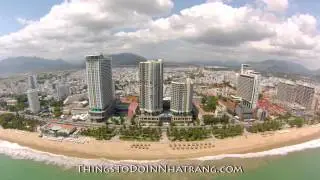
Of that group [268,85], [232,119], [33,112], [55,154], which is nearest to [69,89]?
[33,112]

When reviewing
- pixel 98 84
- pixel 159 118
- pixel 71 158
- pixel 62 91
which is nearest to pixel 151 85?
pixel 159 118

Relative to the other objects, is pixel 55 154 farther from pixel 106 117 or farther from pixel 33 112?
pixel 33 112

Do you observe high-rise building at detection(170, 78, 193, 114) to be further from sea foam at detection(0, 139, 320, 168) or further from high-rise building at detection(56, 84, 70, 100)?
high-rise building at detection(56, 84, 70, 100)

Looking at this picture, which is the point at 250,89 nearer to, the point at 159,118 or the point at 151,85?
the point at 159,118

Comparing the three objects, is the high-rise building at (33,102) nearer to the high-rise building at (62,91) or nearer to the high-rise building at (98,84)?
the high-rise building at (62,91)

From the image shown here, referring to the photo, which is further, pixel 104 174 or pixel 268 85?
pixel 268 85

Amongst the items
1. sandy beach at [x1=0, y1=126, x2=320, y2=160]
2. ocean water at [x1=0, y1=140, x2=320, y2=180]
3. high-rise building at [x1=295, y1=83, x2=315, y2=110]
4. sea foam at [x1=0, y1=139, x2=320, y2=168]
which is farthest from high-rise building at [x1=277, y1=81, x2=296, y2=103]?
ocean water at [x1=0, y1=140, x2=320, y2=180]

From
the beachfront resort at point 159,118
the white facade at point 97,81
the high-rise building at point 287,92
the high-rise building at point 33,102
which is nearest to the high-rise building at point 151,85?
the beachfront resort at point 159,118
